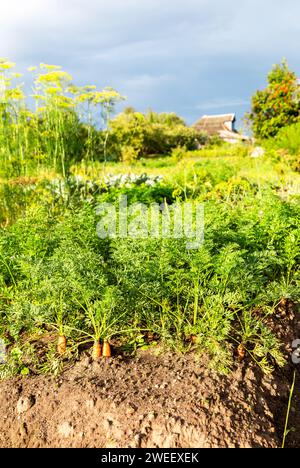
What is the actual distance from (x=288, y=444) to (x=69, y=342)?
1.29m

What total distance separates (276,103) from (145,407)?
1842cm

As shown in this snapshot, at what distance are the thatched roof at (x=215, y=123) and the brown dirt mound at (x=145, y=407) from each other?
35669 mm

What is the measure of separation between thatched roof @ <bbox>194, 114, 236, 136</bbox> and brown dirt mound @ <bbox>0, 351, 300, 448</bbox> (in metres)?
35.7

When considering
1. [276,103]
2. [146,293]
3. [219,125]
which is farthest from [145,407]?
[219,125]

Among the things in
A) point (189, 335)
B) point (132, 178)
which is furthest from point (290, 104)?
point (189, 335)

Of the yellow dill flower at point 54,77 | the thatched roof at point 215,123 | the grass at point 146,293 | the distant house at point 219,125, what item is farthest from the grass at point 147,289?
the thatched roof at point 215,123

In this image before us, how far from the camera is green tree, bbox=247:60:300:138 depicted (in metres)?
18.5

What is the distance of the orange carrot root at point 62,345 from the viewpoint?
2570 millimetres

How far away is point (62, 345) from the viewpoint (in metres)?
2.58

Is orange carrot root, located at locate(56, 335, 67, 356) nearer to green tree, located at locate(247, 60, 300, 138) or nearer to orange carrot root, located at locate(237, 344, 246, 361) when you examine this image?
orange carrot root, located at locate(237, 344, 246, 361)

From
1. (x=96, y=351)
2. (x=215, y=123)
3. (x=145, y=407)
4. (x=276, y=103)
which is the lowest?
(x=145, y=407)

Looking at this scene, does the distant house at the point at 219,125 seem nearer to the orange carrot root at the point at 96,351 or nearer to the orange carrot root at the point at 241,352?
the orange carrot root at the point at 241,352

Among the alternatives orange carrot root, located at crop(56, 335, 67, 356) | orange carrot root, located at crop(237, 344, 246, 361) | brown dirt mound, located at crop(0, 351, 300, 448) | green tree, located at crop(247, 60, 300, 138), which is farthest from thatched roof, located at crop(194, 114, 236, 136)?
brown dirt mound, located at crop(0, 351, 300, 448)

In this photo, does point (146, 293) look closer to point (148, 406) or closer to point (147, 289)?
point (147, 289)
